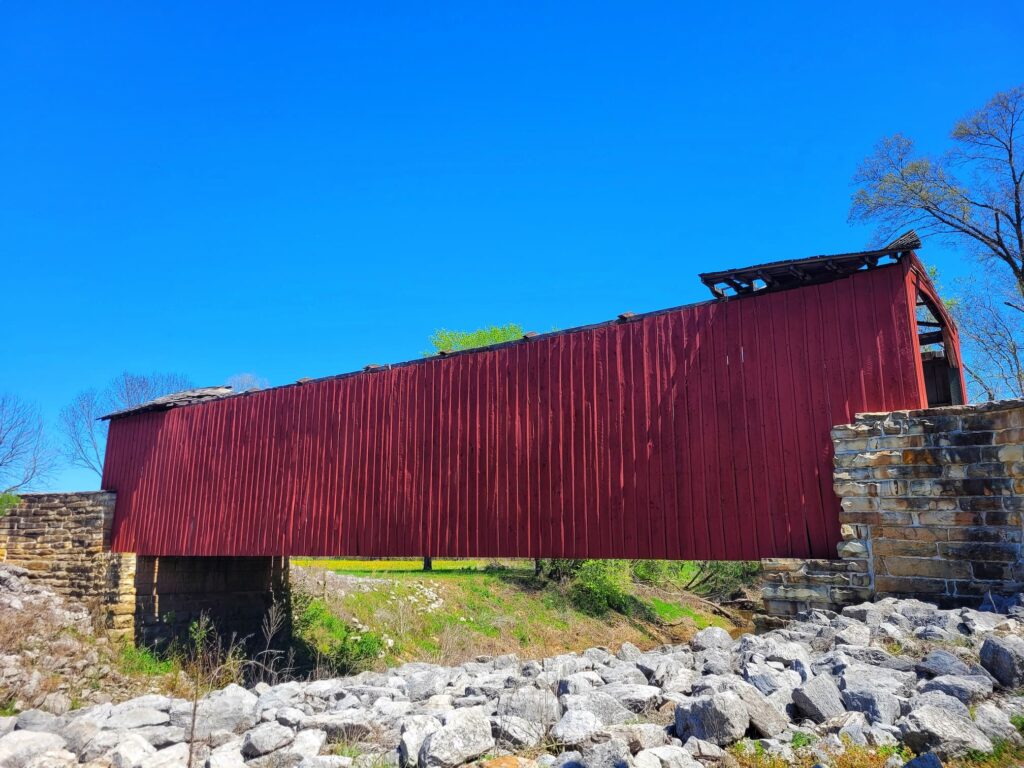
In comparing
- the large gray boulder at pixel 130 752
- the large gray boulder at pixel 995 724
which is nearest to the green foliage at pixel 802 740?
the large gray boulder at pixel 995 724

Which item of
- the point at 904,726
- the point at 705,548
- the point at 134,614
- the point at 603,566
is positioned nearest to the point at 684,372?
the point at 705,548

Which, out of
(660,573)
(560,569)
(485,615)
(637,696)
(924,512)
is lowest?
(485,615)

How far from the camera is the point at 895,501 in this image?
21.4ft

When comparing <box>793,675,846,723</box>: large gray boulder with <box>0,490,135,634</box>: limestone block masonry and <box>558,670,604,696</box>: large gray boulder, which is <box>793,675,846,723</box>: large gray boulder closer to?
<box>558,670,604,696</box>: large gray boulder

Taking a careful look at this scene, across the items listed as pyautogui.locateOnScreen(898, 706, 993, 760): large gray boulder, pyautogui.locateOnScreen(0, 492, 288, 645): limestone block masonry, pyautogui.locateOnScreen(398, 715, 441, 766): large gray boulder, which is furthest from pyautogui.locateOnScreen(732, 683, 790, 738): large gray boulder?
pyautogui.locateOnScreen(0, 492, 288, 645): limestone block masonry

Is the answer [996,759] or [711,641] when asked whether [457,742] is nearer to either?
[996,759]

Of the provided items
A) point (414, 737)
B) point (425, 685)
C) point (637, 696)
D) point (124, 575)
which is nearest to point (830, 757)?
point (637, 696)

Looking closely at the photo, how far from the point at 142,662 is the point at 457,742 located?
39.6 ft

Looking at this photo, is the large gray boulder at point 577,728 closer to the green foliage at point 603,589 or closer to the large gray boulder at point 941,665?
the large gray boulder at point 941,665

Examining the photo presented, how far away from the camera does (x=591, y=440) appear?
29.1 feet

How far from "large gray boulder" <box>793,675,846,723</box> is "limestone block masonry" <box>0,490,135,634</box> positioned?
1380cm

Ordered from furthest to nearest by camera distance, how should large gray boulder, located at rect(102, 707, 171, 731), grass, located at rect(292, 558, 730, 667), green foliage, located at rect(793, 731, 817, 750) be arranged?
grass, located at rect(292, 558, 730, 667)
large gray boulder, located at rect(102, 707, 171, 731)
green foliage, located at rect(793, 731, 817, 750)

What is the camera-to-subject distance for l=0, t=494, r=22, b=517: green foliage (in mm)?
14645

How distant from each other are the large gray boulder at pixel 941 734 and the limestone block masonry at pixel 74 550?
1434 centimetres
